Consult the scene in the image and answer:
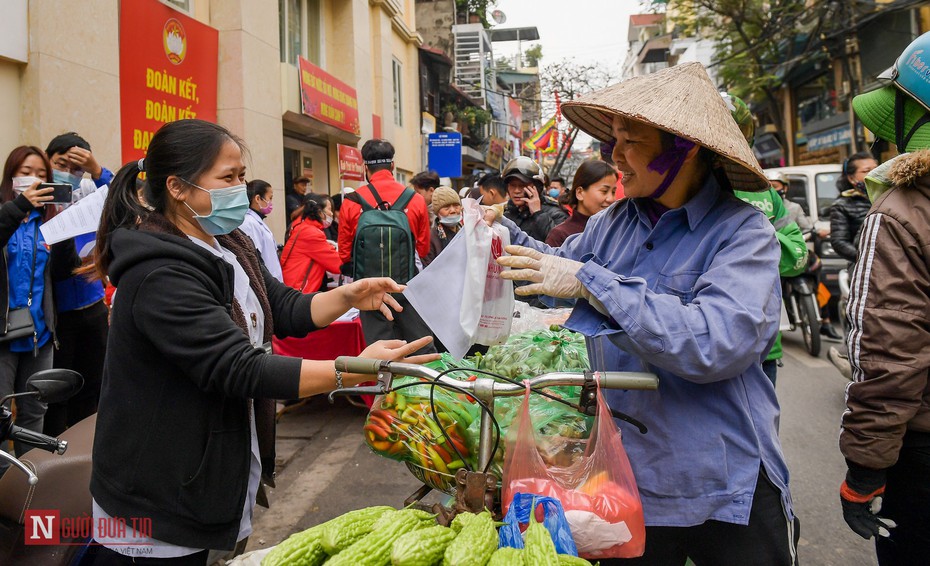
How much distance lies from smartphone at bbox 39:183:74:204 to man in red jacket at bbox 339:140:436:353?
2.06m

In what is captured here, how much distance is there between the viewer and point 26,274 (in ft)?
12.3

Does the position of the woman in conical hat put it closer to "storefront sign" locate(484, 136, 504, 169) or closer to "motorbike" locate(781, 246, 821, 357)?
"motorbike" locate(781, 246, 821, 357)

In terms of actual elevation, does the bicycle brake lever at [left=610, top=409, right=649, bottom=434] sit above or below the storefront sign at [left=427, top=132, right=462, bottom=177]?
below

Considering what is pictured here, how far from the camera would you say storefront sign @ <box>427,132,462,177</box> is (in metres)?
16.8

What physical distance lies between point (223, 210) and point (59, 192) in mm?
2156

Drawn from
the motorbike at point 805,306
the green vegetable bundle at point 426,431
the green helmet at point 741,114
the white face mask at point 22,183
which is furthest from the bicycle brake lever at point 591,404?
the motorbike at point 805,306

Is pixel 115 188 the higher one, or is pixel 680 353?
pixel 115 188

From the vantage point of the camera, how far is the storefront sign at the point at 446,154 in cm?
1677

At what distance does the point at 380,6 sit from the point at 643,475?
1557 centimetres

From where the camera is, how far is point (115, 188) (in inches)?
80.9

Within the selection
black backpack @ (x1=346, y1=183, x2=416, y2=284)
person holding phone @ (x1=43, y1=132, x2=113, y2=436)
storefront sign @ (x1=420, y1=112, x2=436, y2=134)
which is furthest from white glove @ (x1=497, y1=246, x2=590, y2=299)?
storefront sign @ (x1=420, y1=112, x2=436, y2=134)

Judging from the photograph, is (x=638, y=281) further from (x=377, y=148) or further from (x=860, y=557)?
(x=377, y=148)

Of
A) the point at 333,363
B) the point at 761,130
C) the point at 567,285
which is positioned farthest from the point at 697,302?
the point at 761,130

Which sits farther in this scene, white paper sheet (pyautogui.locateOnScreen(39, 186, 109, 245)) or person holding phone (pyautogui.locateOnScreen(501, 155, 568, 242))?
person holding phone (pyautogui.locateOnScreen(501, 155, 568, 242))
